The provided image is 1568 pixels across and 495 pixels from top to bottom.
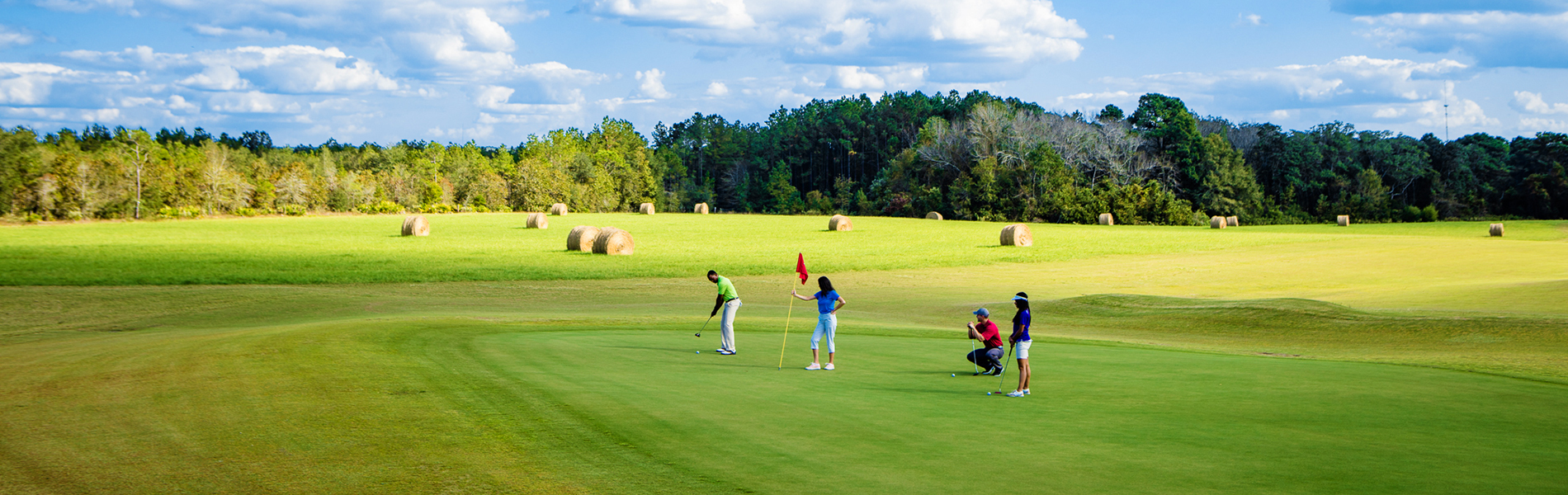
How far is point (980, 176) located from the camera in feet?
309

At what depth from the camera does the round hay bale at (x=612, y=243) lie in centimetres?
4400

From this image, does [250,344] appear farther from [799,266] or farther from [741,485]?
[741,485]

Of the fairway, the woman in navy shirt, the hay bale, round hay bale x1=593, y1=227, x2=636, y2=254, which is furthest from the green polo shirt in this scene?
the hay bale

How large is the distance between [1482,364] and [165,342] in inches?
830

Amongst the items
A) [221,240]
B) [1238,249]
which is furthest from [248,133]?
[1238,249]

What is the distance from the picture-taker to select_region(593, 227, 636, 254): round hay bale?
144ft

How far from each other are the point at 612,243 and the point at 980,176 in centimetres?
5800

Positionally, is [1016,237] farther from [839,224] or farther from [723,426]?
[723,426]

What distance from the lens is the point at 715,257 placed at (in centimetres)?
4297

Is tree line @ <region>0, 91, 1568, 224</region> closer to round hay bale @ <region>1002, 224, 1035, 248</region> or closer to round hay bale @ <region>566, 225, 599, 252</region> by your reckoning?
round hay bale @ <region>1002, 224, 1035, 248</region>

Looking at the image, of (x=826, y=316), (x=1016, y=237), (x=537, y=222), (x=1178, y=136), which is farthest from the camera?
(x=1178, y=136)

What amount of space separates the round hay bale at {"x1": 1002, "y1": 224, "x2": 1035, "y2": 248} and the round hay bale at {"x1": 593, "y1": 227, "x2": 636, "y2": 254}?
20786mm

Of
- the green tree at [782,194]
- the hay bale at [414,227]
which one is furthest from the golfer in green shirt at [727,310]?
the green tree at [782,194]

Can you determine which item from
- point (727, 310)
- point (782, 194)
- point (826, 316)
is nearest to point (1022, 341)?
point (826, 316)
